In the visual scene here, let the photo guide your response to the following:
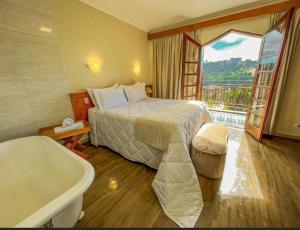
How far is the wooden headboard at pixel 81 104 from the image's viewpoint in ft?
7.50

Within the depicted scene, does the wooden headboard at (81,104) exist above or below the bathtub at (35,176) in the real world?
above

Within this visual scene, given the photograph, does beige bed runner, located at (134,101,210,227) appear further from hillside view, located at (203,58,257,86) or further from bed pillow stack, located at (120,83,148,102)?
hillside view, located at (203,58,257,86)

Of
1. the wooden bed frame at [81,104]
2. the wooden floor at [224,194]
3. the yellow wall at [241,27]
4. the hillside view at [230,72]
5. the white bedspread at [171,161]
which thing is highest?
the yellow wall at [241,27]

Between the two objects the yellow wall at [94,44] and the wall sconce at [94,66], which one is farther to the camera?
the wall sconce at [94,66]

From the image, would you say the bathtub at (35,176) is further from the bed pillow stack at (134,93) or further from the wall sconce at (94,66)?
the bed pillow stack at (134,93)

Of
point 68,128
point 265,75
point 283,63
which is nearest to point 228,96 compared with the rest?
point 265,75

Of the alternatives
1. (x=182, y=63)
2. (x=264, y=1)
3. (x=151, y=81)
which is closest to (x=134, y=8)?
(x=182, y=63)

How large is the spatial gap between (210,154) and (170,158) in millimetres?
510

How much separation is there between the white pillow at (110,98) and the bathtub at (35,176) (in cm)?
104

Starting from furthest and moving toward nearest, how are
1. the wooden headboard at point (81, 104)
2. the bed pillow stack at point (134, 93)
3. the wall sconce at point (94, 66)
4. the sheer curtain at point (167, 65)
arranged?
the sheer curtain at point (167, 65)
the bed pillow stack at point (134, 93)
the wall sconce at point (94, 66)
the wooden headboard at point (81, 104)

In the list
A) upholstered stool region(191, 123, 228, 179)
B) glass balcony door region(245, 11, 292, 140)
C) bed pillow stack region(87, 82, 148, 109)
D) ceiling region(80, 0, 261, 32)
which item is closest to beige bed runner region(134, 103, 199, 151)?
upholstered stool region(191, 123, 228, 179)

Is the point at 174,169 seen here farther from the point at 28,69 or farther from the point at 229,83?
the point at 229,83

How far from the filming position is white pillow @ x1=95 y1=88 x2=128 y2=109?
7.77 ft

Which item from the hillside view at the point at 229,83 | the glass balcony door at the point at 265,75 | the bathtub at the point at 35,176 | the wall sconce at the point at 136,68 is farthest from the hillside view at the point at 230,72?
the bathtub at the point at 35,176
